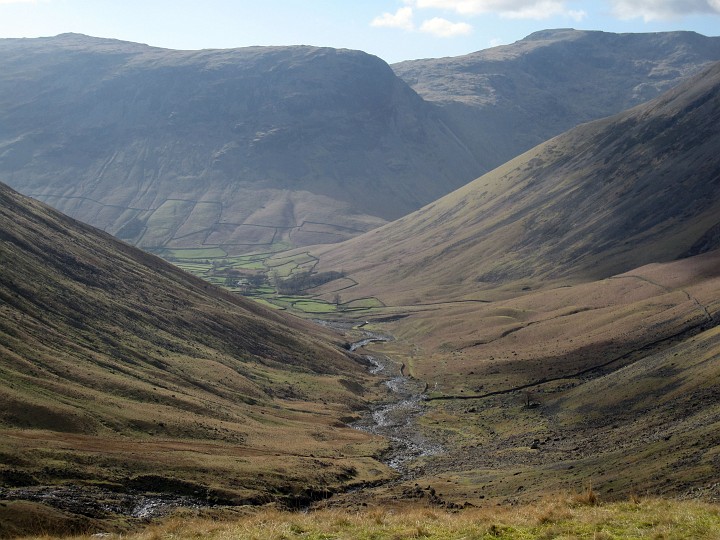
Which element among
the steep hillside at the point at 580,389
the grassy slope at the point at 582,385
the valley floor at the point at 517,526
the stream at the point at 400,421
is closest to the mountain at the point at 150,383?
the stream at the point at 400,421

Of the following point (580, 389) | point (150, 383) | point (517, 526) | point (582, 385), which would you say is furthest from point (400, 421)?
point (517, 526)

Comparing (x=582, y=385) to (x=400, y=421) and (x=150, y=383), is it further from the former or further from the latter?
(x=150, y=383)

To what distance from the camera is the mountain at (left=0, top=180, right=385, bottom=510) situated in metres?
62.0

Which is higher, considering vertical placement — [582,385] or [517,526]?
[517,526]

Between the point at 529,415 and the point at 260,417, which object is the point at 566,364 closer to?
the point at 529,415

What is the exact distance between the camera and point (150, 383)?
315 feet

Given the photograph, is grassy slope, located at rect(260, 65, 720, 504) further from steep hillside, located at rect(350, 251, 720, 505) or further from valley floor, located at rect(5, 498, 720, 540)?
valley floor, located at rect(5, 498, 720, 540)

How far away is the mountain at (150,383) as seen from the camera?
2440 inches

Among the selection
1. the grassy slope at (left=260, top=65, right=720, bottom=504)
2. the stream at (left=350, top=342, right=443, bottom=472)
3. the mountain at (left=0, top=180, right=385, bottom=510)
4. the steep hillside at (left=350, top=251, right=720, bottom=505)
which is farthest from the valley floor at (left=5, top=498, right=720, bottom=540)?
the stream at (left=350, top=342, right=443, bottom=472)

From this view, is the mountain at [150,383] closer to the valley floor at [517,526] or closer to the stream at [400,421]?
the stream at [400,421]

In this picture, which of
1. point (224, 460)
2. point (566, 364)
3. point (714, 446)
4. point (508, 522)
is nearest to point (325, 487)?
point (224, 460)

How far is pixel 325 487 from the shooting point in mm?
71000

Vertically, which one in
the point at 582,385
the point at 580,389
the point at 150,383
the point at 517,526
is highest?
the point at 517,526

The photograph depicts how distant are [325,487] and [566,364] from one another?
72.5 meters
